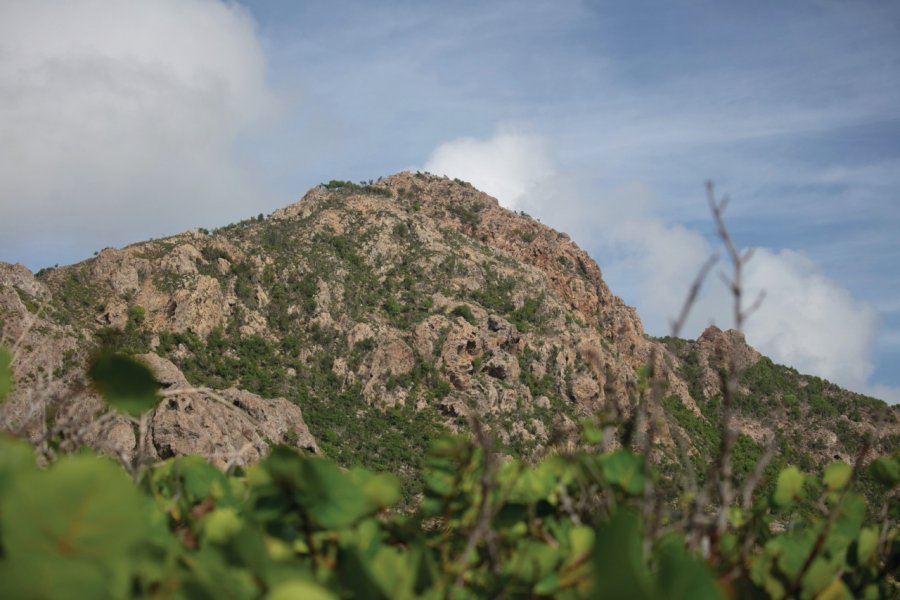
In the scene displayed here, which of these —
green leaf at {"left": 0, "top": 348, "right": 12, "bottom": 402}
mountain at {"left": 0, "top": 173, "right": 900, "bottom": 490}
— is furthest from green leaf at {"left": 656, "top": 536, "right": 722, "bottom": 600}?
mountain at {"left": 0, "top": 173, "right": 900, "bottom": 490}

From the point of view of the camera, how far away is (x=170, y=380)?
20438 millimetres

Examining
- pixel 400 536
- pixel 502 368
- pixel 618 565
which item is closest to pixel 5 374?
pixel 400 536

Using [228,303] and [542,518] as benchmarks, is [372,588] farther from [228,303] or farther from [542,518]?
[228,303]

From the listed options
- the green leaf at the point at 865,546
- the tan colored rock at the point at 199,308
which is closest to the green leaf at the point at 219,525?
the green leaf at the point at 865,546

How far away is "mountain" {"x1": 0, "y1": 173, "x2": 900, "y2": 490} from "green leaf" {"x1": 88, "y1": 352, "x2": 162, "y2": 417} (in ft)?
66.3

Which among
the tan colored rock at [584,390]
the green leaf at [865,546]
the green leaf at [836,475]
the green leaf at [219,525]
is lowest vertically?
the green leaf at [219,525]

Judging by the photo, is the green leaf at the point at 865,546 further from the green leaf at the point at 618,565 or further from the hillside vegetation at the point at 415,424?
the green leaf at the point at 618,565

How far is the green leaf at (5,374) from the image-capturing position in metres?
1.17

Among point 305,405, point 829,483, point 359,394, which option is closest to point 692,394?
point 359,394

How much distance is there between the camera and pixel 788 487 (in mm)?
1446

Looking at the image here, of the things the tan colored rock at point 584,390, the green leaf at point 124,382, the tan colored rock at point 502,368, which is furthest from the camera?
the tan colored rock at point 584,390

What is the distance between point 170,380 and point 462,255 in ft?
90.2

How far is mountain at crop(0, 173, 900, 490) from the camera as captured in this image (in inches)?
1235

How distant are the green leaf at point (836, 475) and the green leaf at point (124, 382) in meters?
1.41
